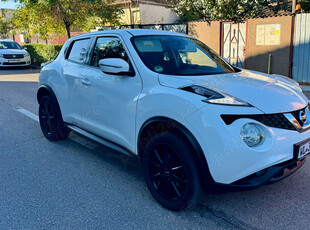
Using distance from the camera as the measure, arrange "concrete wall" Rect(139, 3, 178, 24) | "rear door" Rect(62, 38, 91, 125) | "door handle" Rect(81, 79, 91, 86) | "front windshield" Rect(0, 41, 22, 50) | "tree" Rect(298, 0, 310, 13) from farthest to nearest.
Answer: "concrete wall" Rect(139, 3, 178, 24), "front windshield" Rect(0, 41, 22, 50), "tree" Rect(298, 0, 310, 13), "rear door" Rect(62, 38, 91, 125), "door handle" Rect(81, 79, 91, 86)

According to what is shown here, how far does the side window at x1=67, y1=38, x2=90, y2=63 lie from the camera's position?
13.5 ft

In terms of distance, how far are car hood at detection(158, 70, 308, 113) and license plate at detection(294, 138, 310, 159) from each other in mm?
303

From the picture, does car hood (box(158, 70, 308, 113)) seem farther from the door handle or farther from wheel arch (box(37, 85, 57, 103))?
wheel arch (box(37, 85, 57, 103))

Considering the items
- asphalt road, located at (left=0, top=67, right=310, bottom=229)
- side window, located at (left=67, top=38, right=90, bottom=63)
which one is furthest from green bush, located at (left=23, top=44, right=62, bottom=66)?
asphalt road, located at (left=0, top=67, right=310, bottom=229)

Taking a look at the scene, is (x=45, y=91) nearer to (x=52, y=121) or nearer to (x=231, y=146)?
(x=52, y=121)

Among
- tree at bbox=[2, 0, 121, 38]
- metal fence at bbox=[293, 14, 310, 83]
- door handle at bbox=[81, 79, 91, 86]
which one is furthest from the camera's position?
tree at bbox=[2, 0, 121, 38]

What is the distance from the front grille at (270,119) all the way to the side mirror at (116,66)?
1196 millimetres

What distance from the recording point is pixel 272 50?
A: 1048 centimetres

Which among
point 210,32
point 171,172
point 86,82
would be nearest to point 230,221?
point 171,172

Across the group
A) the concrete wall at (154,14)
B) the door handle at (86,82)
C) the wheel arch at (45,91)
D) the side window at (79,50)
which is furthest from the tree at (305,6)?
the door handle at (86,82)

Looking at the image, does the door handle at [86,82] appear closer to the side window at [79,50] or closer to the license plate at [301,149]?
the side window at [79,50]

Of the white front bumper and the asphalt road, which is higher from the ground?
the white front bumper

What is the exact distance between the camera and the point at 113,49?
364cm

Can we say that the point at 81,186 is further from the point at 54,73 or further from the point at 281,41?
the point at 281,41
